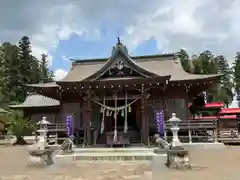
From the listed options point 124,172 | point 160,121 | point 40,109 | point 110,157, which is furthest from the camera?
point 40,109

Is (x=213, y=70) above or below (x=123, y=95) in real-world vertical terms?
above

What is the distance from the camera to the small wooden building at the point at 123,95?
17.4 metres

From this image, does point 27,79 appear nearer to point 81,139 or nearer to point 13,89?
point 13,89

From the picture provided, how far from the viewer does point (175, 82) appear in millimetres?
18734

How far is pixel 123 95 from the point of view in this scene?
59.7 ft

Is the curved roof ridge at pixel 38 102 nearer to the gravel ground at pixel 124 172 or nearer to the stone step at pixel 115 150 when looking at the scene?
the stone step at pixel 115 150

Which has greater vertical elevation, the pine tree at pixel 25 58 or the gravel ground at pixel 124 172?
the pine tree at pixel 25 58

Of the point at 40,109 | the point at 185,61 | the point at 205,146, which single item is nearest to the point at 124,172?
the point at 205,146

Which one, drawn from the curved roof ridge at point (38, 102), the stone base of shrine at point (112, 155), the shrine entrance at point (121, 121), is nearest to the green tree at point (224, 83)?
the curved roof ridge at point (38, 102)

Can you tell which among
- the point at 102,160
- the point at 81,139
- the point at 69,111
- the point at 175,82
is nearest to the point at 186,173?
the point at 102,160

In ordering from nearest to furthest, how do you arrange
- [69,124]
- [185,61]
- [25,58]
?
[69,124] → [185,61] → [25,58]

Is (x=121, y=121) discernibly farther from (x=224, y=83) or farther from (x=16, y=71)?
(x=224, y=83)

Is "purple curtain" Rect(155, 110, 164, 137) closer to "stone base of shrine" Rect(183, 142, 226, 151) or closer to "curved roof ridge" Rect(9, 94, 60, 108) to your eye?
"stone base of shrine" Rect(183, 142, 226, 151)

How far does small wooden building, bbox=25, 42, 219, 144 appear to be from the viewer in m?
17.4
